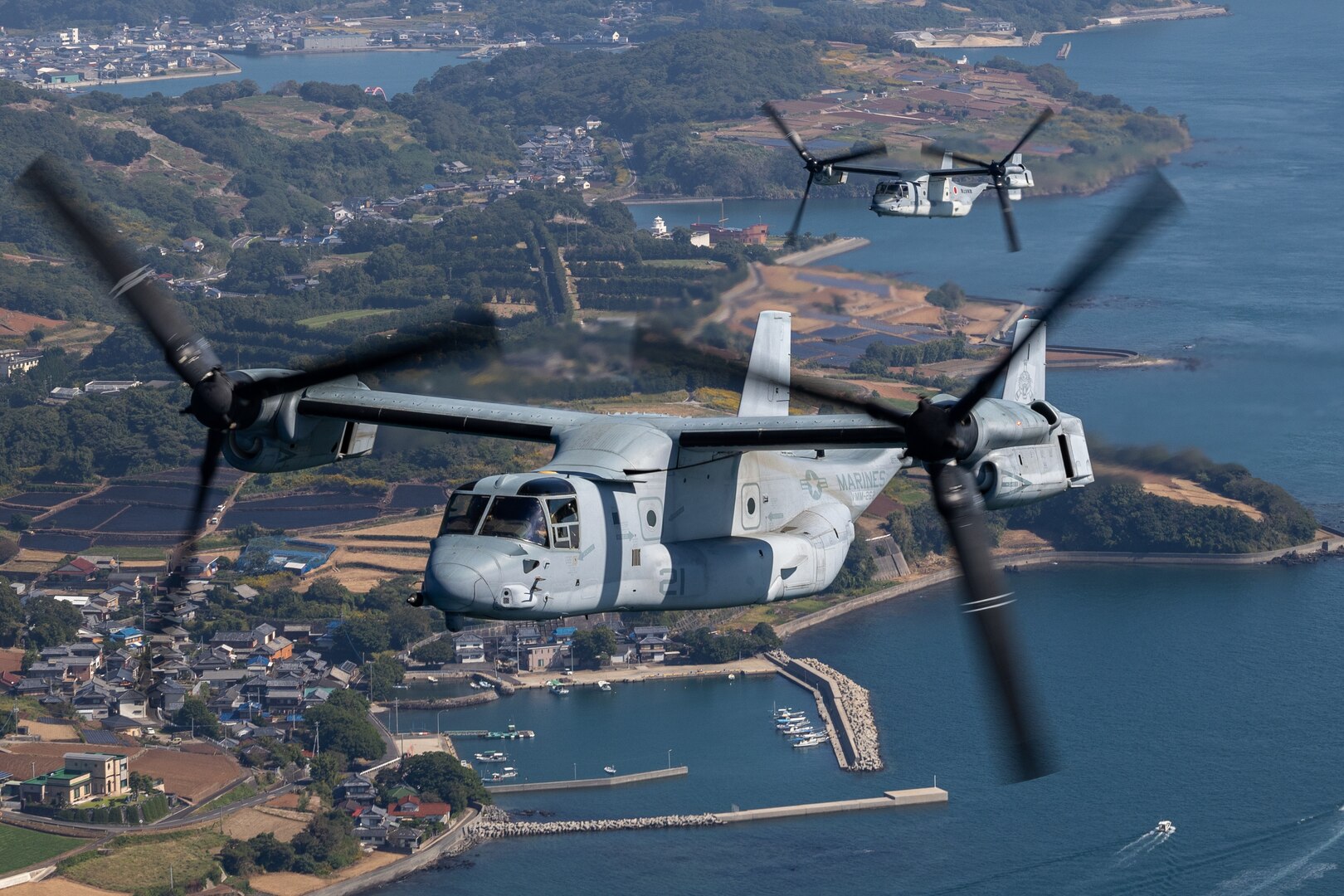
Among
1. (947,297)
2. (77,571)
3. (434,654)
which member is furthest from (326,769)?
(947,297)

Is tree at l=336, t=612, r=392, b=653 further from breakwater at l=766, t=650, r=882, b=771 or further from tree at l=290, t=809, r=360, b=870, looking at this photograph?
tree at l=290, t=809, r=360, b=870

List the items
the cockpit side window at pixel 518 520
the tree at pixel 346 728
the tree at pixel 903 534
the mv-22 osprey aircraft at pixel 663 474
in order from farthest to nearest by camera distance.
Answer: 1. the tree at pixel 903 534
2. the tree at pixel 346 728
3. the cockpit side window at pixel 518 520
4. the mv-22 osprey aircraft at pixel 663 474

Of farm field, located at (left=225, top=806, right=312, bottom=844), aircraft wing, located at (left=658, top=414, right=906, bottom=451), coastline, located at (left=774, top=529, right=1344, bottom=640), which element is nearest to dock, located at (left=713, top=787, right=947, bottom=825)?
farm field, located at (left=225, top=806, right=312, bottom=844)

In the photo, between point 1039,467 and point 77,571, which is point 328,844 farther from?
point 1039,467

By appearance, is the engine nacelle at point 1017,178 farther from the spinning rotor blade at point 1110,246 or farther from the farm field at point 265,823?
the spinning rotor blade at point 1110,246

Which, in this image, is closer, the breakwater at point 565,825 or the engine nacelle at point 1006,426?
the engine nacelle at point 1006,426

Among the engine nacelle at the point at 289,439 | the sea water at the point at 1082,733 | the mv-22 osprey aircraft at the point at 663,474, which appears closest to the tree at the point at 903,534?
the sea water at the point at 1082,733
